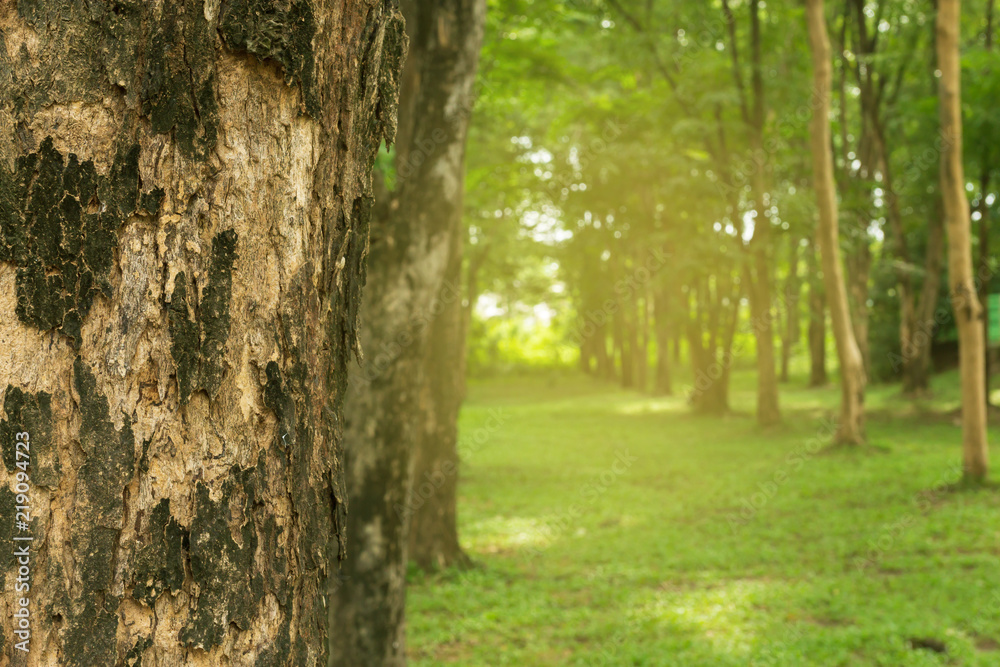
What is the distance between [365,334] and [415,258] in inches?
20.0

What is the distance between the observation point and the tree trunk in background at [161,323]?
3.66 ft

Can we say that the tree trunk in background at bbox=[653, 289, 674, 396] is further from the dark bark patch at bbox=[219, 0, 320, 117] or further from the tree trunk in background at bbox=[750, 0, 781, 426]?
the dark bark patch at bbox=[219, 0, 320, 117]

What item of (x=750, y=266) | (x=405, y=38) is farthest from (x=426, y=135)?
(x=750, y=266)

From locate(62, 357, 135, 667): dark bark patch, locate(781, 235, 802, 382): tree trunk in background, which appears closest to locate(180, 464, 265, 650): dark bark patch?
locate(62, 357, 135, 667): dark bark patch

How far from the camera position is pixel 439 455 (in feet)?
24.6

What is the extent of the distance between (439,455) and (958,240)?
6.76 m

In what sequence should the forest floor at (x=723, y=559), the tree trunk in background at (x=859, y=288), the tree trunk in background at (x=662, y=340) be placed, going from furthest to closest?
1. the tree trunk in background at (x=662, y=340)
2. the tree trunk in background at (x=859, y=288)
3. the forest floor at (x=723, y=559)

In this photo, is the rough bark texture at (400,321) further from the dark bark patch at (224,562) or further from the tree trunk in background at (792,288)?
the tree trunk in background at (792,288)

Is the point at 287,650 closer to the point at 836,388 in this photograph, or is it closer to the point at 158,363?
the point at 158,363

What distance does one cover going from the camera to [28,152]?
112 cm

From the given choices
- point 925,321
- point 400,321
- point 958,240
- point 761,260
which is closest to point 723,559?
point 400,321

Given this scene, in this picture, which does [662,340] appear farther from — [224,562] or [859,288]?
[224,562]

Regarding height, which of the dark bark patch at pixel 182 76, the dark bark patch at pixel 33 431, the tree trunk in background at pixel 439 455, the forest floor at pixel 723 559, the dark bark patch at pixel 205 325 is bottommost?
the forest floor at pixel 723 559

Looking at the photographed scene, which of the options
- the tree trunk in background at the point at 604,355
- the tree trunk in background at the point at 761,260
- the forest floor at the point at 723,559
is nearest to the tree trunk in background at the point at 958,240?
the forest floor at the point at 723,559
